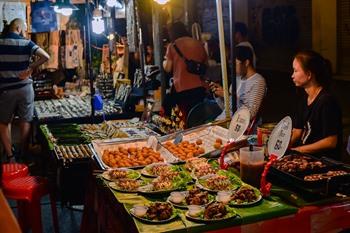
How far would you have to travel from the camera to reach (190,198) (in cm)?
336

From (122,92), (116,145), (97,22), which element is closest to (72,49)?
(97,22)

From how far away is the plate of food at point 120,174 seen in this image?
3.96 m

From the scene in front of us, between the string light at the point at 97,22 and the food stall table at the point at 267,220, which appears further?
the string light at the point at 97,22

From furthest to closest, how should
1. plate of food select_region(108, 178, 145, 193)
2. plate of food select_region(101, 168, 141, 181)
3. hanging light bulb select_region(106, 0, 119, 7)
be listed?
hanging light bulb select_region(106, 0, 119, 7)
plate of food select_region(101, 168, 141, 181)
plate of food select_region(108, 178, 145, 193)

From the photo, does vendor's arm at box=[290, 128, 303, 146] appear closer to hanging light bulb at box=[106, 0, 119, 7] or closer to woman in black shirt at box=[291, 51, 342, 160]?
woman in black shirt at box=[291, 51, 342, 160]

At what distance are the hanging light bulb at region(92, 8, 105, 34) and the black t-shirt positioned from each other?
6895mm

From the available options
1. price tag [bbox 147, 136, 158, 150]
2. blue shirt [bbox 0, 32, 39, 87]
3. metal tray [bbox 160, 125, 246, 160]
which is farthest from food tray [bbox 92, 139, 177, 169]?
blue shirt [bbox 0, 32, 39, 87]

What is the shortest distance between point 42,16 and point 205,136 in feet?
23.2

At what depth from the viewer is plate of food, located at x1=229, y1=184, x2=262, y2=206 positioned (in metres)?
3.23

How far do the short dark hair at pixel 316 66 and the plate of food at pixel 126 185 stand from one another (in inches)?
64.6

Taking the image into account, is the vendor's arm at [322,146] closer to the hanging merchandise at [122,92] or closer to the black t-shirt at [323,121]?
the black t-shirt at [323,121]

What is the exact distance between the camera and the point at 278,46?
76.1ft

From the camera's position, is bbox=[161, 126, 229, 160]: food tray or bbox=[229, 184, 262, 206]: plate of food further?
bbox=[161, 126, 229, 160]: food tray

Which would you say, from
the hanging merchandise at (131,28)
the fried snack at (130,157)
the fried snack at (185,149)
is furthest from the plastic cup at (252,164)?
the hanging merchandise at (131,28)
